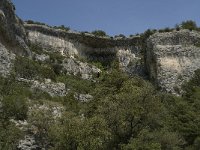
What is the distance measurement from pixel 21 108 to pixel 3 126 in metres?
2.73

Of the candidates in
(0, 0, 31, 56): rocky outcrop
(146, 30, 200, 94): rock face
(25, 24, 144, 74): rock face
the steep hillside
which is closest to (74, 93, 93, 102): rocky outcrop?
the steep hillside

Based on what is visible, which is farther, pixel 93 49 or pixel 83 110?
pixel 93 49

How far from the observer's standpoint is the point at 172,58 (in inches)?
1940

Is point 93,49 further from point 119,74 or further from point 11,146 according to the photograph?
point 11,146

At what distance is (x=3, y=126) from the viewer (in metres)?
28.2

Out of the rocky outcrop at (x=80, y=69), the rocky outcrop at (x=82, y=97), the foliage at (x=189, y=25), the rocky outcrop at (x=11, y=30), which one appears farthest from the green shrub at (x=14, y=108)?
the foliage at (x=189, y=25)

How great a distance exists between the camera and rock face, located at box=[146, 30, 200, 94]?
47.4m

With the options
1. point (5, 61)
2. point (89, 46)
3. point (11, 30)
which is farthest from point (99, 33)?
point (5, 61)

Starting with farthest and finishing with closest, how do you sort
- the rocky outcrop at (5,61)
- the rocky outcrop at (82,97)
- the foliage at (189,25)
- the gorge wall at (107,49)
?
the foliage at (189,25), the gorge wall at (107,49), the rocky outcrop at (82,97), the rocky outcrop at (5,61)

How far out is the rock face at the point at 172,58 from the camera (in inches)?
1866

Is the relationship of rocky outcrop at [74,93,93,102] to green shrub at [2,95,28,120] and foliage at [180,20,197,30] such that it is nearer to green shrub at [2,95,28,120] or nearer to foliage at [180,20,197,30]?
green shrub at [2,95,28,120]

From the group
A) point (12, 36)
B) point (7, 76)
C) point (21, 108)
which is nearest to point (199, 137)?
point (21, 108)

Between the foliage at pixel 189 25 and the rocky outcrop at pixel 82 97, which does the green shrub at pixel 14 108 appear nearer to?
the rocky outcrop at pixel 82 97

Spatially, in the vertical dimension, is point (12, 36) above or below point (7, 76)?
above
